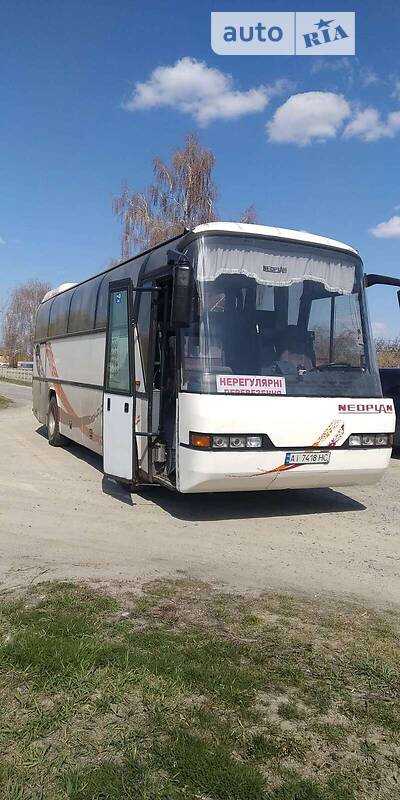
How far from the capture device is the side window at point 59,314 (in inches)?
484

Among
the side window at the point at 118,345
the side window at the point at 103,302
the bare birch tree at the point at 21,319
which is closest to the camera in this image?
the side window at the point at 118,345

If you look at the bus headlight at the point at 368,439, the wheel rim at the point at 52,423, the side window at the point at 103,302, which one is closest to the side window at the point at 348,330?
the bus headlight at the point at 368,439


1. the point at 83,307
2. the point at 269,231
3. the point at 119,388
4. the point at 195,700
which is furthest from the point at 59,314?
the point at 195,700

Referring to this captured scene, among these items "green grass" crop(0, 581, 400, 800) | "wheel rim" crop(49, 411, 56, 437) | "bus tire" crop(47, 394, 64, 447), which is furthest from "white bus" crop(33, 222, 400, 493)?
"wheel rim" crop(49, 411, 56, 437)

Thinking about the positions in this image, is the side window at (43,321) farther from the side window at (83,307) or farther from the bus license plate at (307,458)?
the bus license plate at (307,458)

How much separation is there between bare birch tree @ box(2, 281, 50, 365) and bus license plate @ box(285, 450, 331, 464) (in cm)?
7593

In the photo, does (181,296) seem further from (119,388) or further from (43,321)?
(43,321)

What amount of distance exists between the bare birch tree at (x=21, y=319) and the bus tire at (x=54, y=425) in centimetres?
6833

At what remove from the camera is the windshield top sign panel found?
20.7 feet

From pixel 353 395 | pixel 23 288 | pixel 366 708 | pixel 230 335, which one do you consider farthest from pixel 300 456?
pixel 23 288

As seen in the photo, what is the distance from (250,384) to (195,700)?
3749 mm

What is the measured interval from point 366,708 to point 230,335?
13.7ft

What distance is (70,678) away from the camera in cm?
329

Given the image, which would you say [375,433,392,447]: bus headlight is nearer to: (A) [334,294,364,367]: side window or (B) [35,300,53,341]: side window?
(A) [334,294,364,367]: side window
